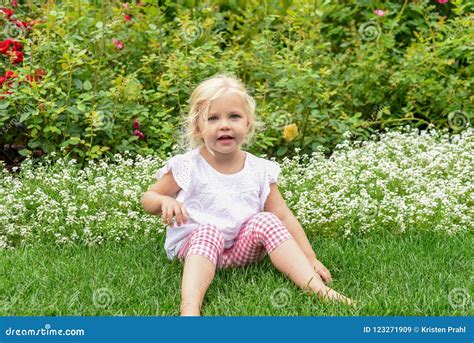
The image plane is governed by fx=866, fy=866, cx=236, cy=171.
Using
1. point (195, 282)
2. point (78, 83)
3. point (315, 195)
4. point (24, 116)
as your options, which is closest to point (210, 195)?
point (195, 282)

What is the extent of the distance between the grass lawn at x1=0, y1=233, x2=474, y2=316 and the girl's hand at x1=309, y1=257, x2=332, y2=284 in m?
0.05

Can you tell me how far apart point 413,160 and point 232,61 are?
1429 millimetres

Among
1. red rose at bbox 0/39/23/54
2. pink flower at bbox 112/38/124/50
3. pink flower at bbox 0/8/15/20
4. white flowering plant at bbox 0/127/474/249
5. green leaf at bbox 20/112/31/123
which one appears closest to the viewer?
white flowering plant at bbox 0/127/474/249

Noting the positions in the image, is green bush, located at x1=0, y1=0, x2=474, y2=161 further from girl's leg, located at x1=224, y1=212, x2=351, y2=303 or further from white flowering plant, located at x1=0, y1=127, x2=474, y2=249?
girl's leg, located at x1=224, y1=212, x2=351, y2=303

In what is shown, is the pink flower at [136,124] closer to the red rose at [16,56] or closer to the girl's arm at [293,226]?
the red rose at [16,56]

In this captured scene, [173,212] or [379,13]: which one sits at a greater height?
[173,212]

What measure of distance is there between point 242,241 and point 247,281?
0.18 m

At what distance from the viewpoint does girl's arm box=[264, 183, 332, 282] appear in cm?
388

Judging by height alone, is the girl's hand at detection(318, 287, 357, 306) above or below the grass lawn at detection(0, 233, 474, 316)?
above

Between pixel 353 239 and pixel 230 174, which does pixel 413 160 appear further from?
pixel 230 174

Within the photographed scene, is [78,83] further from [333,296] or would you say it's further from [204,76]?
[333,296]

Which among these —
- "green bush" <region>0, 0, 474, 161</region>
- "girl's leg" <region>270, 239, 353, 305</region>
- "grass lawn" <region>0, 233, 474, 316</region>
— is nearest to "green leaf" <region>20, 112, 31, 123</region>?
"green bush" <region>0, 0, 474, 161</region>

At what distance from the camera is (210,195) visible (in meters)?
3.92

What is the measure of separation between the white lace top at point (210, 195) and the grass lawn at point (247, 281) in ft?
0.70
